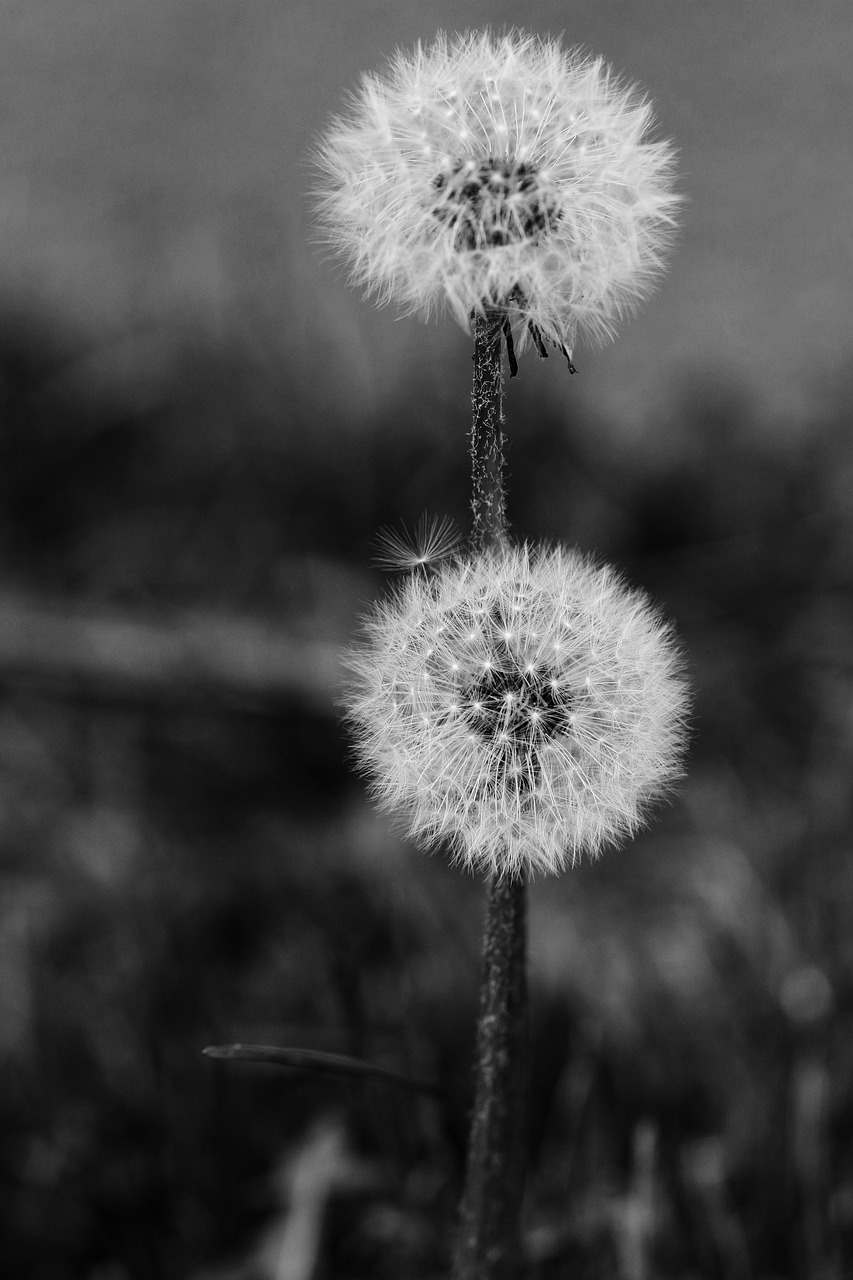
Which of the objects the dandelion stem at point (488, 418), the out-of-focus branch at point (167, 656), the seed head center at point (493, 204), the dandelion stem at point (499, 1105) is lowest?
the dandelion stem at point (499, 1105)

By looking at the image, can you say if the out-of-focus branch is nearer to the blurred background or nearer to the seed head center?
the blurred background

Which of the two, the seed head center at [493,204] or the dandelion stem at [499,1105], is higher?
the seed head center at [493,204]

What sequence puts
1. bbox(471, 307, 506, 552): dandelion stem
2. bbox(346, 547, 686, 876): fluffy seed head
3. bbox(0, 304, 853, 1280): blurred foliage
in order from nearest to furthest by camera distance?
bbox(471, 307, 506, 552): dandelion stem < bbox(346, 547, 686, 876): fluffy seed head < bbox(0, 304, 853, 1280): blurred foliage

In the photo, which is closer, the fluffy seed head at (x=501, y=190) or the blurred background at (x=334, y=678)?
the fluffy seed head at (x=501, y=190)

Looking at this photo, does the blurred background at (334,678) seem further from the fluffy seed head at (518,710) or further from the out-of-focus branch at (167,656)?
the fluffy seed head at (518,710)

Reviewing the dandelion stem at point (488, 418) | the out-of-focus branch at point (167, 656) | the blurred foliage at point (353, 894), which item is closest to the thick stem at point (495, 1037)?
the dandelion stem at point (488, 418)

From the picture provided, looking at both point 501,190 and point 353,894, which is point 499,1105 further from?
point 353,894

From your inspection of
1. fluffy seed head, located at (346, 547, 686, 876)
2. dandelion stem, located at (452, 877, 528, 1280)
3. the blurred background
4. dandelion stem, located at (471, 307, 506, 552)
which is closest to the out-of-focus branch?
the blurred background
